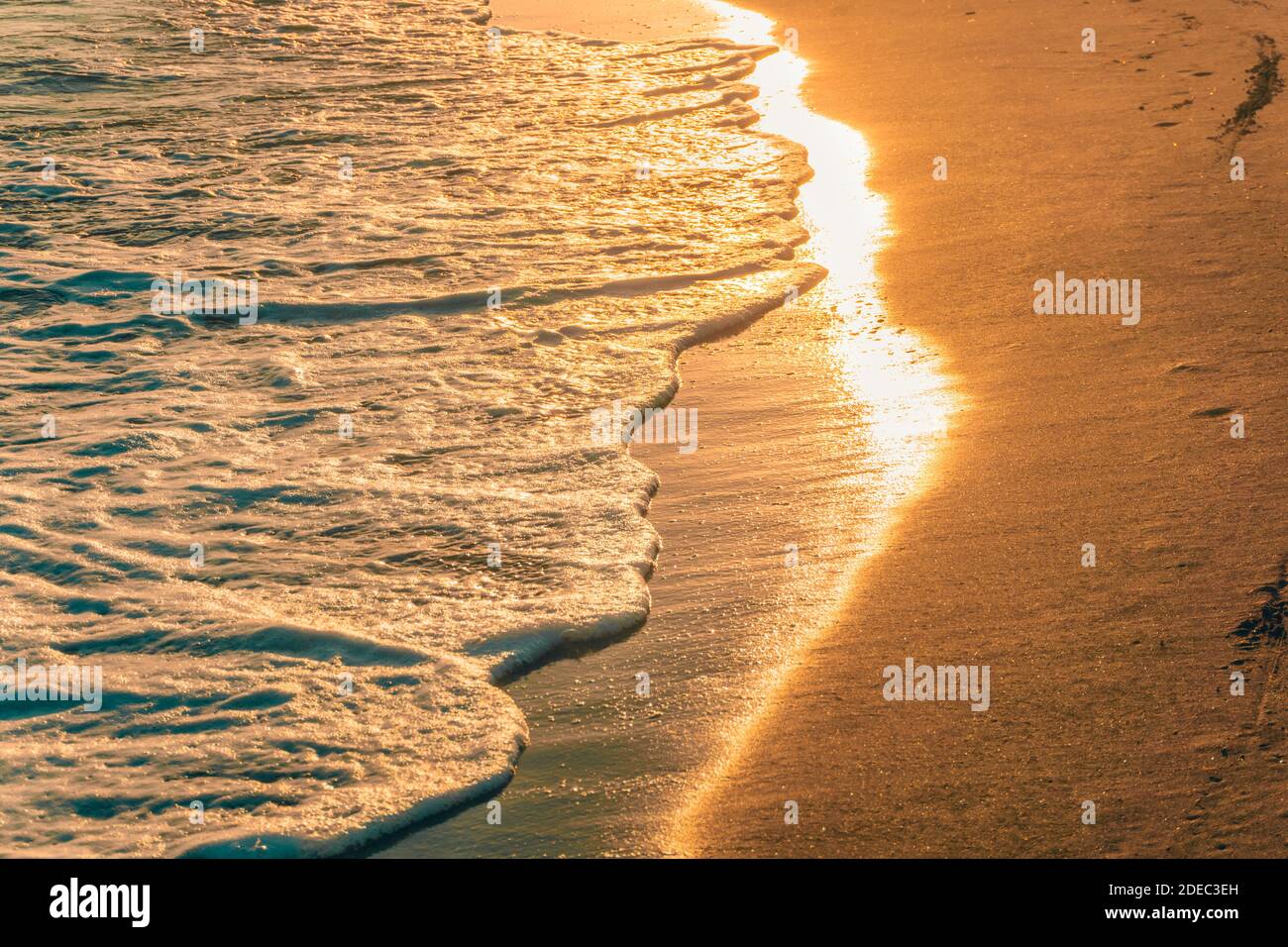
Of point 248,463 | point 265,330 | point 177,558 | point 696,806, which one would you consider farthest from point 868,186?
point 696,806

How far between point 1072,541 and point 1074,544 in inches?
0.8

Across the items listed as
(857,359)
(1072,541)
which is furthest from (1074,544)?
(857,359)

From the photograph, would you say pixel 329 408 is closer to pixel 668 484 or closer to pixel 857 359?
pixel 668 484

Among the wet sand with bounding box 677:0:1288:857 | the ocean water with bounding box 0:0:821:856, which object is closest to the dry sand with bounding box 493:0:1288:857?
the wet sand with bounding box 677:0:1288:857

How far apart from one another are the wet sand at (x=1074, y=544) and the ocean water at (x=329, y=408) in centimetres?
82

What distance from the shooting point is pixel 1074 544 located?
4277 mm

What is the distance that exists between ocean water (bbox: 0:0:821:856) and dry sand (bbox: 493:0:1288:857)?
2.73 feet

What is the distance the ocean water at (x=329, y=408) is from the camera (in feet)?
12.1

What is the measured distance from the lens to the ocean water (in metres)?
3.68

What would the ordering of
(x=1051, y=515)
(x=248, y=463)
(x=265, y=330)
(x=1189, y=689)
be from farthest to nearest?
1. (x=265, y=330)
2. (x=248, y=463)
3. (x=1051, y=515)
4. (x=1189, y=689)

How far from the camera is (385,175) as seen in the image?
9.39 meters

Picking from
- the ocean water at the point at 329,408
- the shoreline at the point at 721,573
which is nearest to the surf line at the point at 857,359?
the shoreline at the point at 721,573
